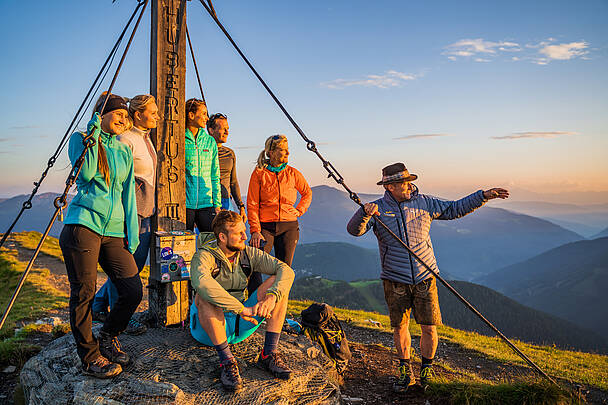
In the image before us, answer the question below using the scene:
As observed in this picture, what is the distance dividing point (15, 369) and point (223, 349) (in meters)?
3.62

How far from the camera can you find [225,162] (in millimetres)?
6059

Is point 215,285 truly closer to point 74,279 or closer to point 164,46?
point 74,279

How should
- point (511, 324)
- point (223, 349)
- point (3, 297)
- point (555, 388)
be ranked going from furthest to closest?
point (511, 324), point (3, 297), point (555, 388), point (223, 349)

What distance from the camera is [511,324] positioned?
97.9 m

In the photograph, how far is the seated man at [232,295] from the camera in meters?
3.81

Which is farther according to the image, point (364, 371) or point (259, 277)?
point (364, 371)

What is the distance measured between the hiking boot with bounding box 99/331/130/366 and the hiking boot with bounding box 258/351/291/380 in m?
1.36

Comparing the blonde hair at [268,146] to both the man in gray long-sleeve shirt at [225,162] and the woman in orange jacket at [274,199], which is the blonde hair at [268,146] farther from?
the man in gray long-sleeve shirt at [225,162]

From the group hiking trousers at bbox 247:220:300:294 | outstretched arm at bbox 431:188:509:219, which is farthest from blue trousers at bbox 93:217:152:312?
outstretched arm at bbox 431:188:509:219

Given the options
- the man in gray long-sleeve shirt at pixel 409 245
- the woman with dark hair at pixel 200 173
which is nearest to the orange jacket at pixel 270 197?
the woman with dark hair at pixel 200 173

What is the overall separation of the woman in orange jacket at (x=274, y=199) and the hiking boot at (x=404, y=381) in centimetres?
206

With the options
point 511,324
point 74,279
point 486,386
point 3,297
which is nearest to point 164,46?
point 74,279

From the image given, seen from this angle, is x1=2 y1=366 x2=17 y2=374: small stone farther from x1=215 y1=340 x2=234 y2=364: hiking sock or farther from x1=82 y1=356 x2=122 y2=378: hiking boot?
x1=215 y1=340 x2=234 y2=364: hiking sock

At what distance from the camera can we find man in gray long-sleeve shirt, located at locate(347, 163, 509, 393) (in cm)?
489
